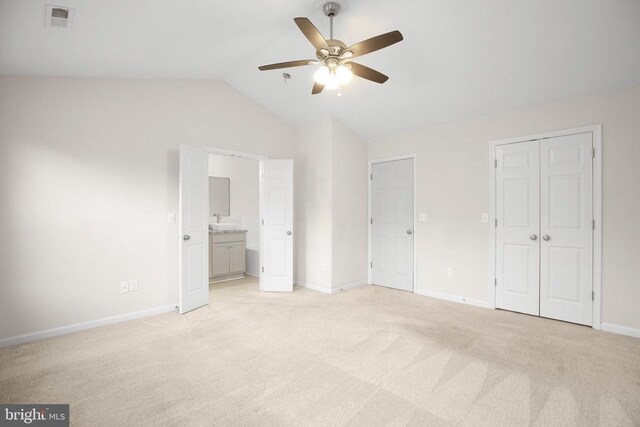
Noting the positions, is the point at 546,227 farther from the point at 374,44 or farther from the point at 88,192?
the point at 88,192

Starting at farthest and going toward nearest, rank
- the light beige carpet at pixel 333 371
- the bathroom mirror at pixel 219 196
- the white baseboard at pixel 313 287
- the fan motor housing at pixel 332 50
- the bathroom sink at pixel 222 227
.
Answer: the bathroom mirror at pixel 219 196 → the bathroom sink at pixel 222 227 → the white baseboard at pixel 313 287 → the fan motor housing at pixel 332 50 → the light beige carpet at pixel 333 371

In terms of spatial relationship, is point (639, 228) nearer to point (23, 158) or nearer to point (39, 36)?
point (39, 36)

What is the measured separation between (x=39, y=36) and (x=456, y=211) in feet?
15.7

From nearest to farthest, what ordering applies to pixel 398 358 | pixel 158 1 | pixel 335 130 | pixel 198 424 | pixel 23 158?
pixel 198 424 < pixel 158 1 < pixel 398 358 < pixel 23 158 < pixel 335 130

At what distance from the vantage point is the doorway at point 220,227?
384 cm

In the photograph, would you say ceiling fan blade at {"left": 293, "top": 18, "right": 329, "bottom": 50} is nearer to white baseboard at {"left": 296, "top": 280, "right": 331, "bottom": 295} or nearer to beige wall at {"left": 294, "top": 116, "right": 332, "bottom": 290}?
beige wall at {"left": 294, "top": 116, "right": 332, "bottom": 290}

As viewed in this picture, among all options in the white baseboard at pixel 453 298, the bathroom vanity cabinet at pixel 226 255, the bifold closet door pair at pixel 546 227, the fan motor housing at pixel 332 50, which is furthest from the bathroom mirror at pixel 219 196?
the bifold closet door pair at pixel 546 227

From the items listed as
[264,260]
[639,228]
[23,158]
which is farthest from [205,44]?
[639,228]

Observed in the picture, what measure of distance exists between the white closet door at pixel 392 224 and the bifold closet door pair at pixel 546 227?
126 centimetres

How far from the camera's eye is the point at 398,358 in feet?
8.64

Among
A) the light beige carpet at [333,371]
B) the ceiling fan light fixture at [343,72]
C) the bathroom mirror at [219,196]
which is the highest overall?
the ceiling fan light fixture at [343,72]

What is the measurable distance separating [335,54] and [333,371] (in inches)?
100

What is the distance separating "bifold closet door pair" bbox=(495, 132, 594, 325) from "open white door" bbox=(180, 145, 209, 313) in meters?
3.87

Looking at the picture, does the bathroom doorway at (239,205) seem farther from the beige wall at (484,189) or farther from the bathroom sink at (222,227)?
the beige wall at (484,189)
